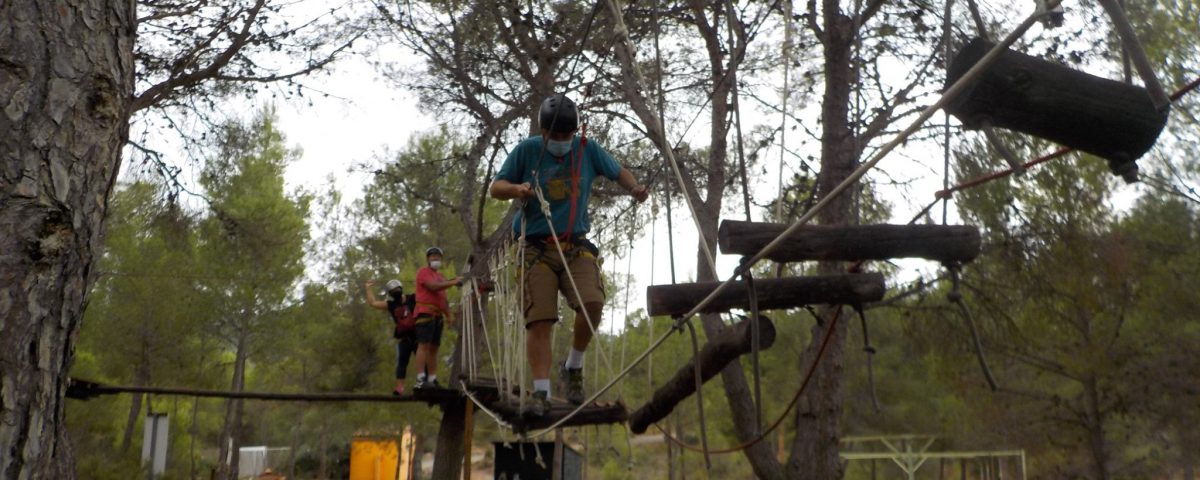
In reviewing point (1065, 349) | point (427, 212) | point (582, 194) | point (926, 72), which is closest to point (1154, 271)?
point (1065, 349)

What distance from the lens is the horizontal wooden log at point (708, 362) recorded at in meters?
3.14

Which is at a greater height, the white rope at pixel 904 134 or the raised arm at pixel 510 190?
the raised arm at pixel 510 190

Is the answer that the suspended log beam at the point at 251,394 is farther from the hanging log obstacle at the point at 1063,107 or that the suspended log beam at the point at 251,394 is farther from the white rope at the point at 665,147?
the hanging log obstacle at the point at 1063,107

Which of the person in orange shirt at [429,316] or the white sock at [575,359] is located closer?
the white sock at [575,359]

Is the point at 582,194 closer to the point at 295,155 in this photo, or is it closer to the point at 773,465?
the point at 773,465

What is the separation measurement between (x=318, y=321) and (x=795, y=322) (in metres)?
8.09

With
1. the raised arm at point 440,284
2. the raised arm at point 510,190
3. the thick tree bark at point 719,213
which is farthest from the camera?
the thick tree bark at point 719,213

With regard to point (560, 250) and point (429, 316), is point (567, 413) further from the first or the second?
point (429, 316)

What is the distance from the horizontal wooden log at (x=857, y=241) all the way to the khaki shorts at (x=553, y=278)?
173 cm

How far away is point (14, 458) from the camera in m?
1.91

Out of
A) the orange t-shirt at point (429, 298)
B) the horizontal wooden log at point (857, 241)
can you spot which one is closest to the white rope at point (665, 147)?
the horizontal wooden log at point (857, 241)

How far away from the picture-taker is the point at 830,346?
735cm

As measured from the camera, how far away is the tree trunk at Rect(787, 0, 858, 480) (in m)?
7.12

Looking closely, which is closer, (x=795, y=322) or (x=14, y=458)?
(x=14, y=458)
